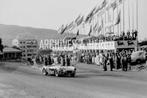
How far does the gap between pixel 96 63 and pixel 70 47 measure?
1436 centimetres

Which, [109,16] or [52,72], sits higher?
[109,16]

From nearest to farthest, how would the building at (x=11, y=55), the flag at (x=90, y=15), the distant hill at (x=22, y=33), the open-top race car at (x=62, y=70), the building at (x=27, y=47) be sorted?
the open-top race car at (x=62, y=70), the flag at (x=90, y=15), the building at (x=11, y=55), the building at (x=27, y=47), the distant hill at (x=22, y=33)

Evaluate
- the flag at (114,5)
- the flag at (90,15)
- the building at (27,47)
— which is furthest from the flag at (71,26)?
the building at (27,47)

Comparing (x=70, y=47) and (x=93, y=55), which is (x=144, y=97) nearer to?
(x=93, y=55)

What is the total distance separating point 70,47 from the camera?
4953 centimetres

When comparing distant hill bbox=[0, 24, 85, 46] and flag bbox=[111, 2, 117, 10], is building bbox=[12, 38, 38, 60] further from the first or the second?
distant hill bbox=[0, 24, 85, 46]

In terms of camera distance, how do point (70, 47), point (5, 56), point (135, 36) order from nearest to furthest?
point (135, 36)
point (70, 47)
point (5, 56)

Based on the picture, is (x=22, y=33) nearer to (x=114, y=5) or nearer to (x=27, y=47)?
(x=27, y=47)

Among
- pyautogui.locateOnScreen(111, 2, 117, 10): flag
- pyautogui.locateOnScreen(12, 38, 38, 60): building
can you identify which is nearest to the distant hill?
pyautogui.locateOnScreen(12, 38, 38, 60): building

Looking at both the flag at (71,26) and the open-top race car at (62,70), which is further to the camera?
the flag at (71,26)

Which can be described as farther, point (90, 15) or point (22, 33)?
point (22, 33)

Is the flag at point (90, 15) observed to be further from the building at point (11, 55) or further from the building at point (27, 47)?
the building at point (27, 47)

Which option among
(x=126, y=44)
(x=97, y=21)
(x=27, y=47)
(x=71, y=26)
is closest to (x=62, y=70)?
(x=126, y=44)

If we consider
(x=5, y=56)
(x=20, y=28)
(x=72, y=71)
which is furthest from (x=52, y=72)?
(x=20, y=28)
